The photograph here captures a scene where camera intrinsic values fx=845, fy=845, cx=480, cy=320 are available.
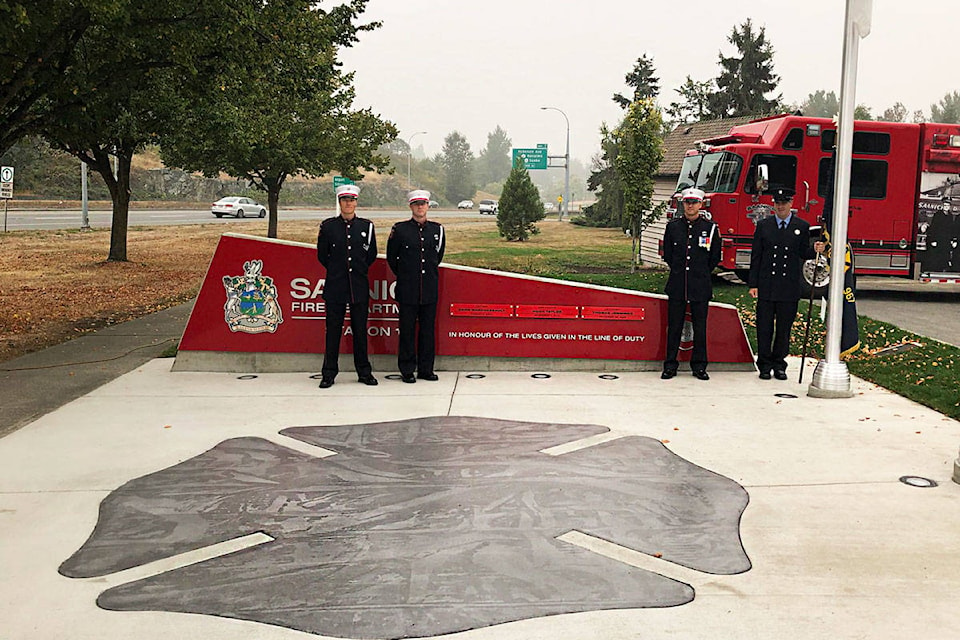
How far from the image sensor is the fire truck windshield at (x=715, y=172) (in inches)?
675

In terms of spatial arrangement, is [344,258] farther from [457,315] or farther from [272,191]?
[272,191]

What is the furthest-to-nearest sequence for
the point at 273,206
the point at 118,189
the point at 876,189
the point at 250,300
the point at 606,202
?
1. the point at 606,202
2. the point at 273,206
3. the point at 118,189
4. the point at 876,189
5. the point at 250,300

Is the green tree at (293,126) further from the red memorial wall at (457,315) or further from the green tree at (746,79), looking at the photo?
the green tree at (746,79)

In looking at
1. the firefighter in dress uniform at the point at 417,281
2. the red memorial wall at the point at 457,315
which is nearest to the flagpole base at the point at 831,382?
the red memorial wall at the point at 457,315

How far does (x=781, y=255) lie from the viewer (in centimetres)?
912

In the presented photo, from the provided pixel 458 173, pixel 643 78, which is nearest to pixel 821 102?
pixel 458 173

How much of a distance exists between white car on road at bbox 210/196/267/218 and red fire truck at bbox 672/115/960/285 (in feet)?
133

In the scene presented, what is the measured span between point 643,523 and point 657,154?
20.7 meters

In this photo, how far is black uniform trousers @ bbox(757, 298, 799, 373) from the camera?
9.05 m

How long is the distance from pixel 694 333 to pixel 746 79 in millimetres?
55301

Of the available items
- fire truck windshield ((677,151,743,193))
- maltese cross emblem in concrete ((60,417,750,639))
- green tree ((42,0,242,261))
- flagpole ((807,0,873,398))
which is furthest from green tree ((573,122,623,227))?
maltese cross emblem in concrete ((60,417,750,639))

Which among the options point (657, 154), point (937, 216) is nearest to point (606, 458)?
point (937, 216)

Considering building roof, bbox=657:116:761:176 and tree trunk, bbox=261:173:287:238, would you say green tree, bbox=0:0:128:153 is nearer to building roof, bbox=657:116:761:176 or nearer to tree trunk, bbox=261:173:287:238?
tree trunk, bbox=261:173:287:238

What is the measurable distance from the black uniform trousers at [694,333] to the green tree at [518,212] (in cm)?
3186
